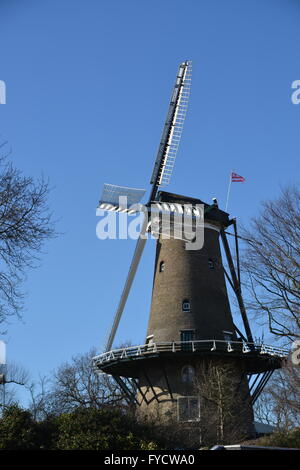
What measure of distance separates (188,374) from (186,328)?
2198mm

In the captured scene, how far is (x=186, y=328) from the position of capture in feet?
91.8

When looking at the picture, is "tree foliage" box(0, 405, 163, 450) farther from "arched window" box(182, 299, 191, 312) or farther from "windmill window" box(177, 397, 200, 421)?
"arched window" box(182, 299, 191, 312)

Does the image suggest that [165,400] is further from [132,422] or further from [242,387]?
[132,422]

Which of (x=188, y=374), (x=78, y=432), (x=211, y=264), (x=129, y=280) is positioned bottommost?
(x=78, y=432)

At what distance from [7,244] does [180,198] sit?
19.0 metres

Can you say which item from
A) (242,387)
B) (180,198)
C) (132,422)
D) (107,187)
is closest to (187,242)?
(180,198)

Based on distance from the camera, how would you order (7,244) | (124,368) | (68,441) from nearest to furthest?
1. (7,244)
2. (68,441)
3. (124,368)

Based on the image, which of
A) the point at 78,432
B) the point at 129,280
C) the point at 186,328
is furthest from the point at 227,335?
the point at 78,432

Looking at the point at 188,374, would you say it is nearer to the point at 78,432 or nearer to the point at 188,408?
the point at 188,408

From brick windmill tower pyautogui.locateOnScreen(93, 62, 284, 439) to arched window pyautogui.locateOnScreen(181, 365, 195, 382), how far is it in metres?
0.05

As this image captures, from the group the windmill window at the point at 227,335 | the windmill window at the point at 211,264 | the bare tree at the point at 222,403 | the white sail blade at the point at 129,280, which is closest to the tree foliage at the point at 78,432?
the bare tree at the point at 222,403

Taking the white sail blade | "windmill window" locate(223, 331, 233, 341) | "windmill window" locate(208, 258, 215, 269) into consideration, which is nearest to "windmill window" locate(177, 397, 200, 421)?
"windmill window" locate(223, 331, 233, 341)

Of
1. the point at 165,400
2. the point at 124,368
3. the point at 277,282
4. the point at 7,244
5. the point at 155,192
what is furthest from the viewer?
the point at 155,192

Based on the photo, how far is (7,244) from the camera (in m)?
13.2
